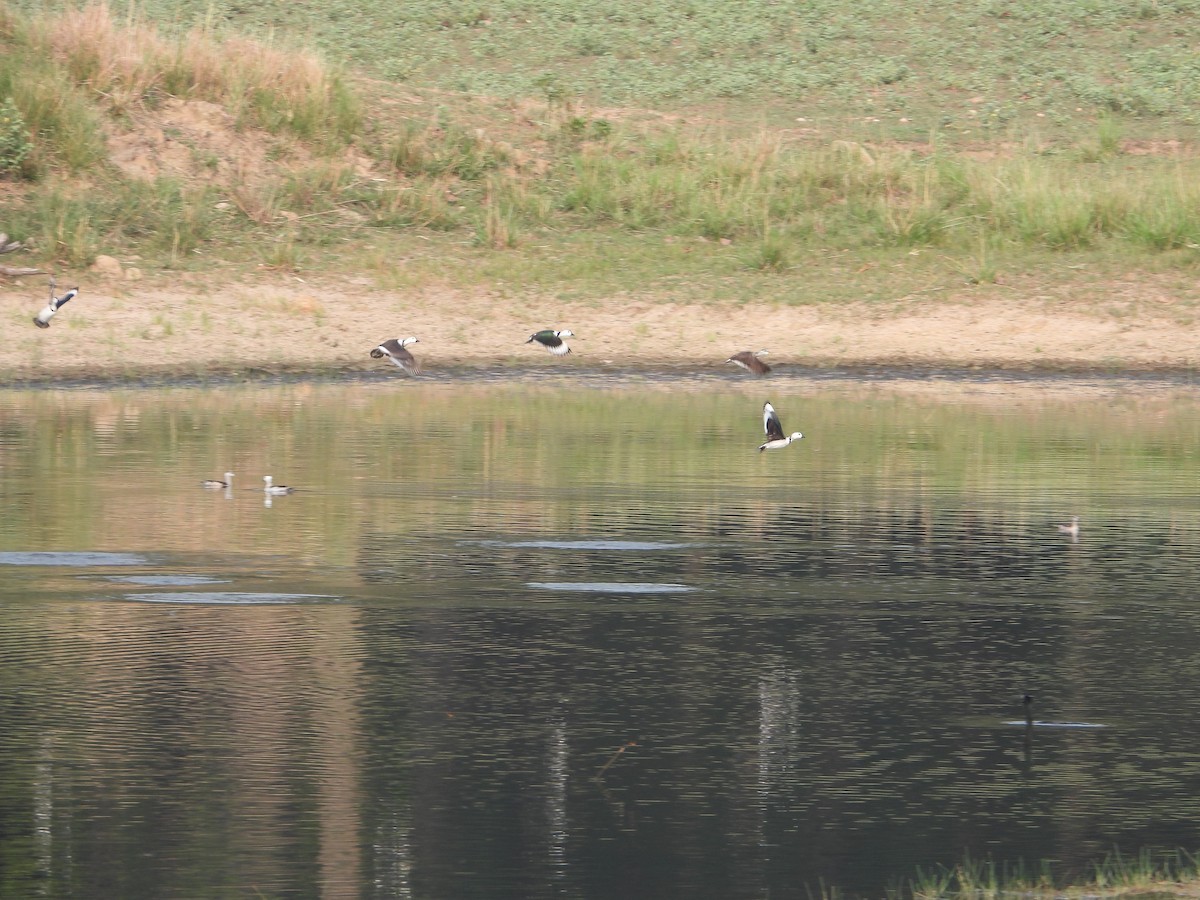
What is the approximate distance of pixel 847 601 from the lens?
38.7 ft

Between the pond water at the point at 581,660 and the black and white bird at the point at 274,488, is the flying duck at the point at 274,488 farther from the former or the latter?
the pond water at the point at 581,660

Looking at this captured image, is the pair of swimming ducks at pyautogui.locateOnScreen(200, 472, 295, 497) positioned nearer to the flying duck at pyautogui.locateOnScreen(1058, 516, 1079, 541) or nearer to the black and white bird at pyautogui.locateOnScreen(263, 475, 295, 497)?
the black and white bird at pyautogui.locateOnScreen(263, 475, 295, 497)

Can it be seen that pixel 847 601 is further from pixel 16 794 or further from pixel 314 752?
pixel 16 794

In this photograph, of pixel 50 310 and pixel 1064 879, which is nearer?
pixel 1064 879

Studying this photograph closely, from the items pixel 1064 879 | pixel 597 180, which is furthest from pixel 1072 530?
pixel 597 180

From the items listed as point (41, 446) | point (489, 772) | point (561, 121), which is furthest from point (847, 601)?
point (561, 121)

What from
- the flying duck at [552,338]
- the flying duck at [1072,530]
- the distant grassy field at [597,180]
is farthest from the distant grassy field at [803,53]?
the flying duck at [1072,530]

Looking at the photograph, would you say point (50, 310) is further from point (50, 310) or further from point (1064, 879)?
point (1064, 879)

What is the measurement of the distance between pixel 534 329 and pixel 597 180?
15.2 feet

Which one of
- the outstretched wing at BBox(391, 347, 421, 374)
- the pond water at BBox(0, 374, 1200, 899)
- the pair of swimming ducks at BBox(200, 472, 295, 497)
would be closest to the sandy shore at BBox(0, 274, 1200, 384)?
the pond water at BBox(0, 374, 1200, 899)

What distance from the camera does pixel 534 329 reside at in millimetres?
24469

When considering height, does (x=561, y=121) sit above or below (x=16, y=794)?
above

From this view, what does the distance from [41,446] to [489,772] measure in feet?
32.0

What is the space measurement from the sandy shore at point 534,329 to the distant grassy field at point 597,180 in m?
0.57
